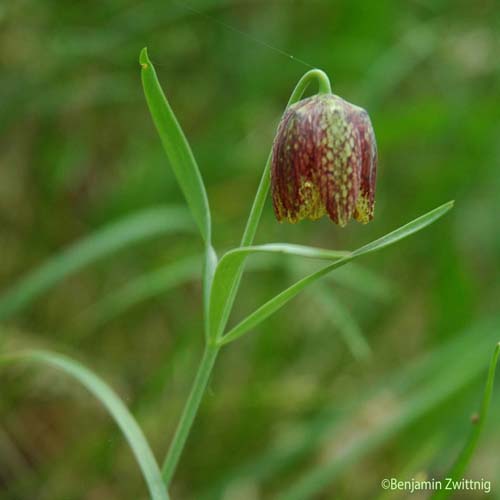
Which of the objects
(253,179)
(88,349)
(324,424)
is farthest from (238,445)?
(253,179)

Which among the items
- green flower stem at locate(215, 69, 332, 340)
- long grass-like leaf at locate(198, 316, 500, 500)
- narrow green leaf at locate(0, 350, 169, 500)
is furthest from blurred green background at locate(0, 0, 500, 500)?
green flower stem at locate(215, 69, 332, 340)

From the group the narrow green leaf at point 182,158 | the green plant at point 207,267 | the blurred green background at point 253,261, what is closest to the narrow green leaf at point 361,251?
the green plant at point 207,267

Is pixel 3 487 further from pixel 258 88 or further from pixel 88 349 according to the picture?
pixel 258 88

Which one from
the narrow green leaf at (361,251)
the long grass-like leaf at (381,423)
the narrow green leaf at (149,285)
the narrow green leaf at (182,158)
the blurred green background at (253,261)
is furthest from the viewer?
the blurred green background at (253,261)

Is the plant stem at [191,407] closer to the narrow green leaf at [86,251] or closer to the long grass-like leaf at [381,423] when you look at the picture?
the long grass-like leaf at [381,423]

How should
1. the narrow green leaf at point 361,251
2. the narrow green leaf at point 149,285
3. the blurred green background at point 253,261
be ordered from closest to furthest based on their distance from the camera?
1. the narrow green leaf at point 361,251
2. the narrow green leaf at point 149,285
3. the blurred green background at point 253,261
